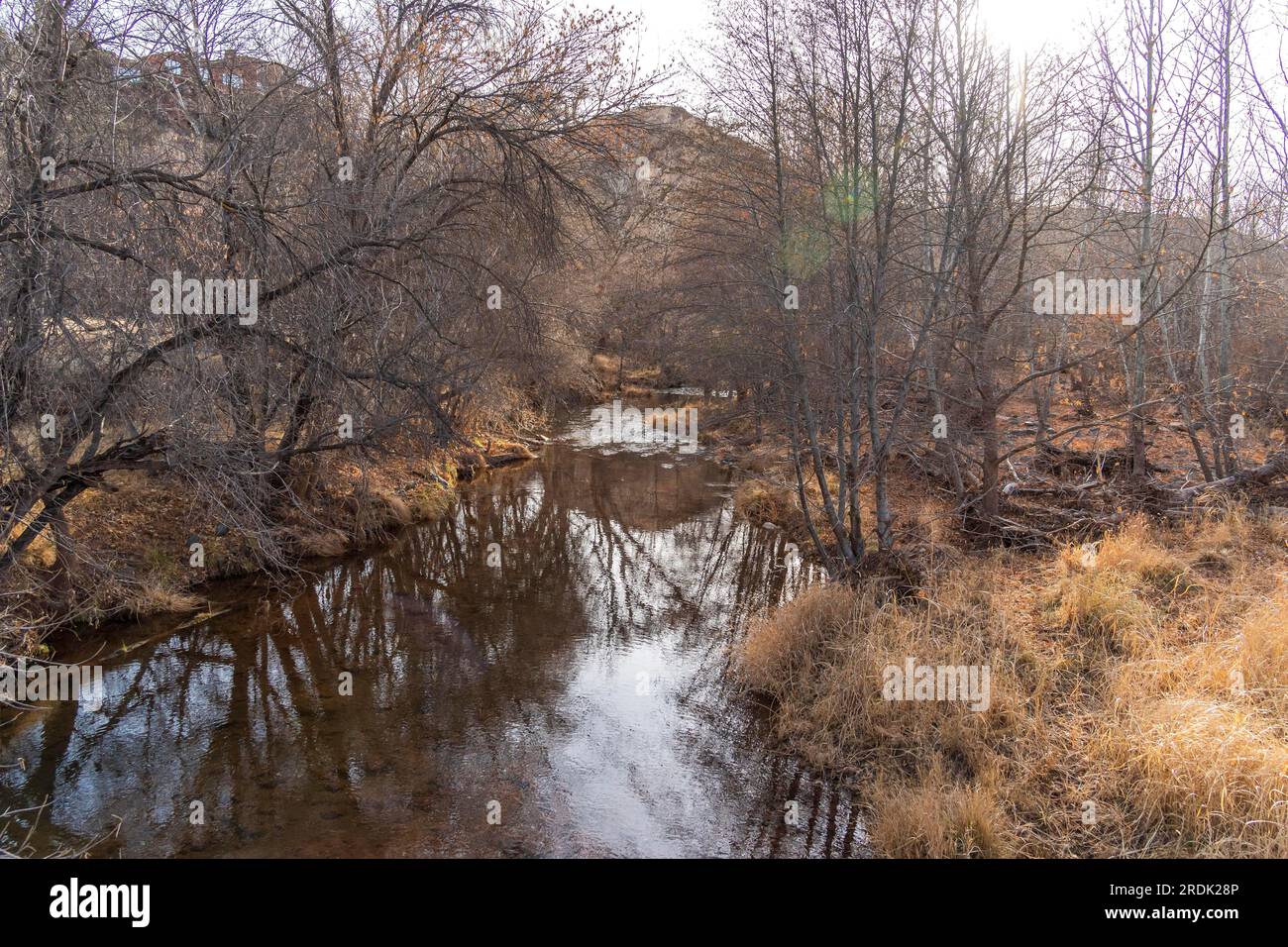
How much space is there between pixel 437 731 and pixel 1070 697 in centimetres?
562

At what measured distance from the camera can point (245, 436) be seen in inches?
241

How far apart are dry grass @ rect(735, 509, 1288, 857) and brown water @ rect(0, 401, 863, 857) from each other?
0.61m

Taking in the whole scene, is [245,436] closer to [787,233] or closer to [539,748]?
[539,748]

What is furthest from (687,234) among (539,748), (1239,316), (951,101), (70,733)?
(1239,316)

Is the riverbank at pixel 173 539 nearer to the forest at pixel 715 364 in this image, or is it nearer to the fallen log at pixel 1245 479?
the forest at pixel 715 364

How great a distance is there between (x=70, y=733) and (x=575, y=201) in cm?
798

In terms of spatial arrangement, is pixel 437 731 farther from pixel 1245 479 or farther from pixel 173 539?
pixel 1245 479

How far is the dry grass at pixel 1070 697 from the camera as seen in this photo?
482 cm

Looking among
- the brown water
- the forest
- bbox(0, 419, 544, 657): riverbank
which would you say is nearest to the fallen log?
the forest

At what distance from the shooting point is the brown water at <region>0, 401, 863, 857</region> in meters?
5.54

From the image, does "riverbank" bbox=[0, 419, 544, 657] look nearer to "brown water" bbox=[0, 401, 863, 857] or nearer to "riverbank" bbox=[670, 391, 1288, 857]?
"brown water" bbox=[0, 401, 863, 857]

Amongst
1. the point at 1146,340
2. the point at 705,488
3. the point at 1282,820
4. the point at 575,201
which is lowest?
the point at 1282,820

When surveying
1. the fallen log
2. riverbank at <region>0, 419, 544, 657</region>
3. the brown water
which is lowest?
the brown water

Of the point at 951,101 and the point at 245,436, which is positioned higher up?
the point at 951,101
